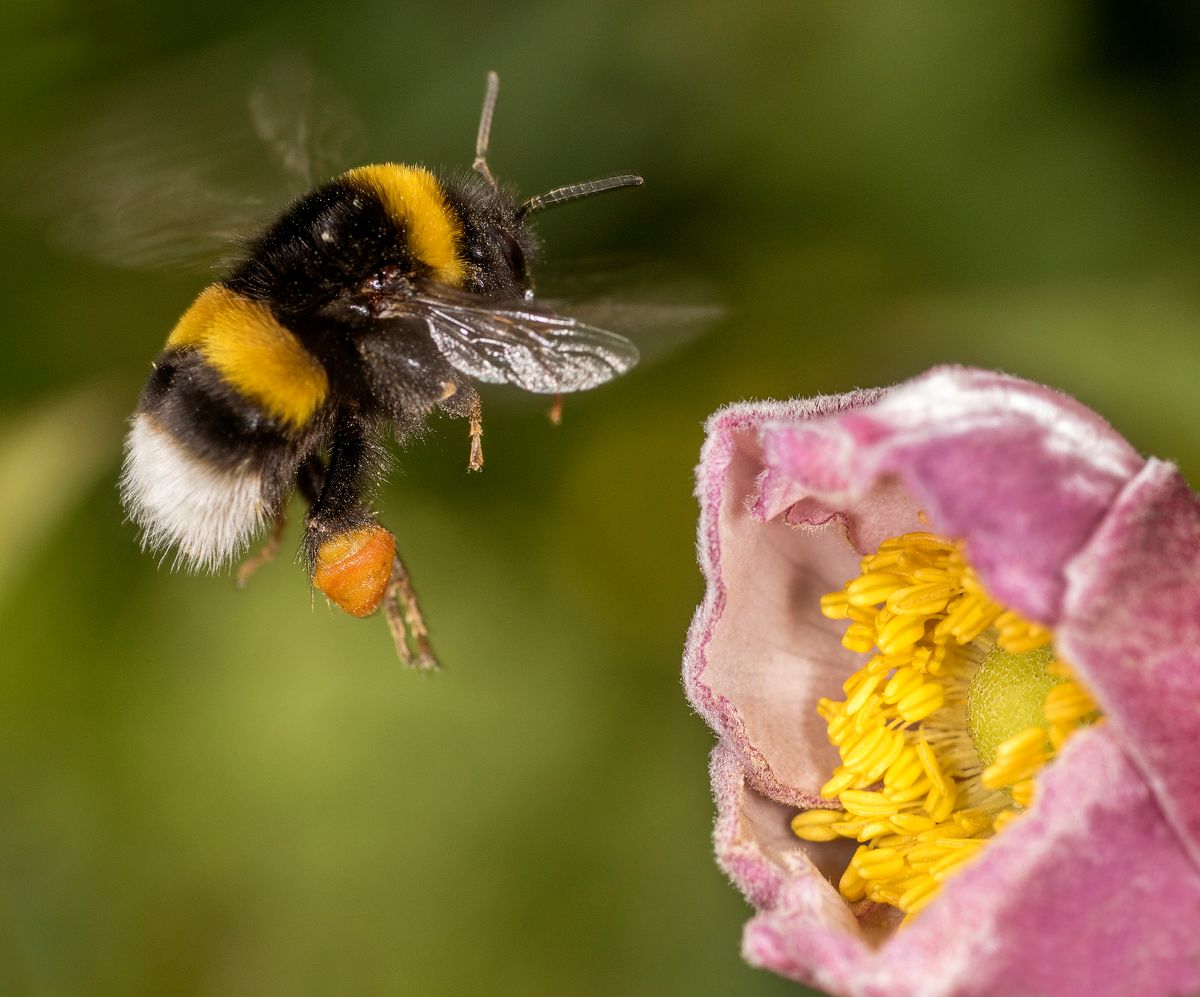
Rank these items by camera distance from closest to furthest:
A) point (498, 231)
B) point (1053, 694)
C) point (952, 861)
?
point (1053, 694) → point (952, 861) → point (498, 231)

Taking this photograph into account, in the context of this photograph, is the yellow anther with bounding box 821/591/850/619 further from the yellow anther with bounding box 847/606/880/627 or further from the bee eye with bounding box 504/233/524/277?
the bee eye with bounding box 504/233/524/277

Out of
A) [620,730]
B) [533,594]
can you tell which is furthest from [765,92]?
[620,730]

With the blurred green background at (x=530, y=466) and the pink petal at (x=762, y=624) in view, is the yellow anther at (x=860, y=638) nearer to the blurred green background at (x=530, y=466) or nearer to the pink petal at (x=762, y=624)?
the pink petal at (x=762, y=624)

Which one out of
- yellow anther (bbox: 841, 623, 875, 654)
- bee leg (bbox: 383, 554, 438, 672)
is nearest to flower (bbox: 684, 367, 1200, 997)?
yellow anther (bbox: 841, 623, 875, 654)

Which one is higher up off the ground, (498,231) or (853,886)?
(498,231)

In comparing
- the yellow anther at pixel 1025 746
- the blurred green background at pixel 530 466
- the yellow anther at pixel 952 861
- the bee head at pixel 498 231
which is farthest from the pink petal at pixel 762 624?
the blurred green background at pixel 530 466

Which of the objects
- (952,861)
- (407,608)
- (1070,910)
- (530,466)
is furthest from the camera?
(530,466)

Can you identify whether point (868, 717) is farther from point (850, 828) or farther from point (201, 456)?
point (201, 456)

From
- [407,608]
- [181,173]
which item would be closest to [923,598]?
[407,608]
